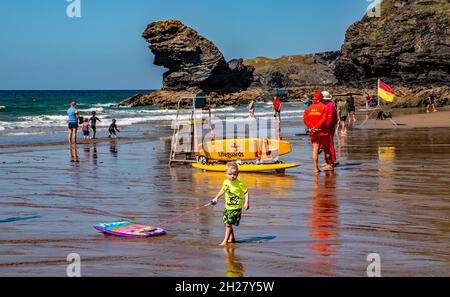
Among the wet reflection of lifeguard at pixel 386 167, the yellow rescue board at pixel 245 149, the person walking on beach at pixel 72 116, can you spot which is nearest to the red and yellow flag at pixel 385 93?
the wet reflection of lifeguard at pixel 386 167

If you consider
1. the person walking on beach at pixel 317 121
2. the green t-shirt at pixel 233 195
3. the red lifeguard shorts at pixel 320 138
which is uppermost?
Result: the person walking on beach at pixel 317 121

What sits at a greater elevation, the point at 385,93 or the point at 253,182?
the point at 385,93

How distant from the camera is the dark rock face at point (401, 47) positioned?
8388cm

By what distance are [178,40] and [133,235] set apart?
10070 cm

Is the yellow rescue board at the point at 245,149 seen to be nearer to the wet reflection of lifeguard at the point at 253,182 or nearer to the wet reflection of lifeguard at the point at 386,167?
the wet reflection of lifeguard at the point at 253,182

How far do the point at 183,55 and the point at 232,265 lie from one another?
334 ft

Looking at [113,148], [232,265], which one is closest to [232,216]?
[232,265]

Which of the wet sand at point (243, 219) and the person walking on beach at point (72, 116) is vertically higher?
the person walking on beach at point (72, 116)

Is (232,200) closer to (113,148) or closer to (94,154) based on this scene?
(94,154)

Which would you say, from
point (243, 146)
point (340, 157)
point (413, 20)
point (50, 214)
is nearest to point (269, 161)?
point (243, 146)

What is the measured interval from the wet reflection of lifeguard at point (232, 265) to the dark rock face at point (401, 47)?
76.7 meters

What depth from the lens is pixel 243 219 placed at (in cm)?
1084

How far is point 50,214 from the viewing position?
1163 centimetres
